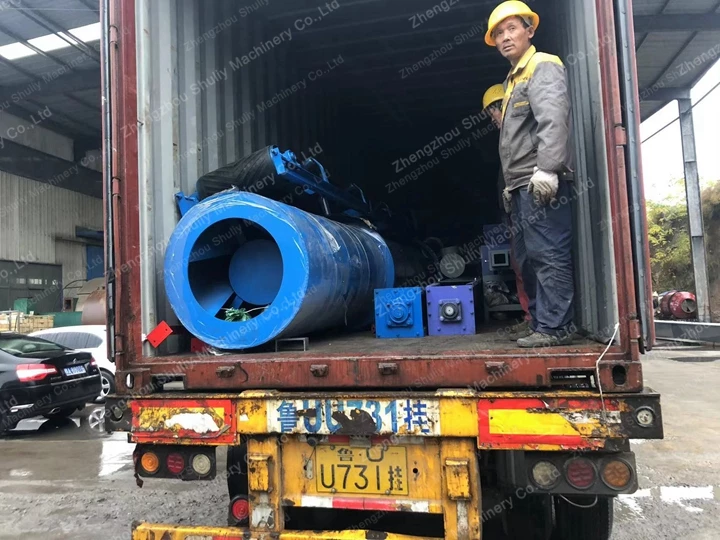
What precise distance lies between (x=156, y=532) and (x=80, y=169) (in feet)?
65.1

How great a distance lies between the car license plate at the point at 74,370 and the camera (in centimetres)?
704

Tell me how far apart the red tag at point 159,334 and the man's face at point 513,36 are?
2385 millimetres

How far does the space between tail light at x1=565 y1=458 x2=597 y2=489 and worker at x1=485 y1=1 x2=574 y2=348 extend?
60cm

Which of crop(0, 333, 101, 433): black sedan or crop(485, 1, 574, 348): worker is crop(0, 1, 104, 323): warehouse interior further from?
crop(485, 1, 574, 348): worker

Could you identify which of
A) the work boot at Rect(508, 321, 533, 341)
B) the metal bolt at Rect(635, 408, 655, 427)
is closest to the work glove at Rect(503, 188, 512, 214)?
the work boot at Rect(508, 321, 533, 341)

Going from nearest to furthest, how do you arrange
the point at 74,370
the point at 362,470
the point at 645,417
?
the point at 645,417, the point at 362,470, the point at 74,370

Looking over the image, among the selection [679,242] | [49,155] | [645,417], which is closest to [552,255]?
[645,417]

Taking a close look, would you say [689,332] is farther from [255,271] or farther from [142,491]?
[255,271]

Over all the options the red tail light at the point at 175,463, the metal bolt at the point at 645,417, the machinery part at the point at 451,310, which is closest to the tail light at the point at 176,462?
the red tail light at the point at 175,463

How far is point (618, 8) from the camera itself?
2.38m

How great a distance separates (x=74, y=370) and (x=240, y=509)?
541cm

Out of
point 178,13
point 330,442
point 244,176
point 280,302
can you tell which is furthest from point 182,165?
point 330,442

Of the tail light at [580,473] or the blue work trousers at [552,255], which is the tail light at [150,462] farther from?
the blue work trousers at [552,255]

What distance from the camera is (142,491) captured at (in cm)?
450
